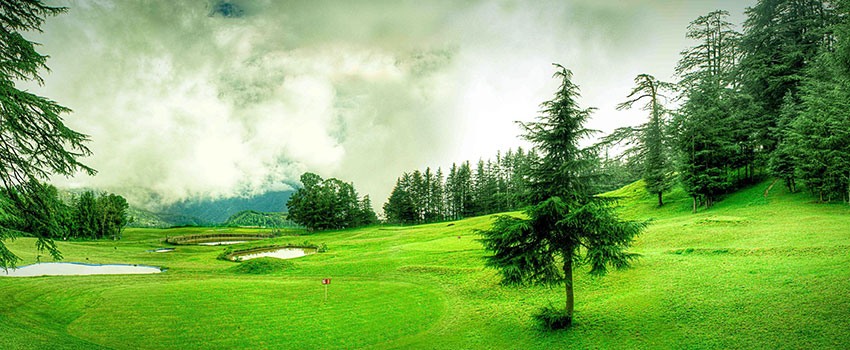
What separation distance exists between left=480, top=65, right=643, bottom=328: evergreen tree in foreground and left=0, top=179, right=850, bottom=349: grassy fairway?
2469mm

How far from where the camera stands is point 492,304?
47.8ft

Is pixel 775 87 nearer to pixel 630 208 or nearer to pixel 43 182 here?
pixel 630 208

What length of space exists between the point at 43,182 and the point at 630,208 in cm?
4719

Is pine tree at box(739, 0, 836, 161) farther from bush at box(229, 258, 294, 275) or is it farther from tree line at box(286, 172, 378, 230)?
tree line at box(286, 172, 378, 230)

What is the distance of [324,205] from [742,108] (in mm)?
73039

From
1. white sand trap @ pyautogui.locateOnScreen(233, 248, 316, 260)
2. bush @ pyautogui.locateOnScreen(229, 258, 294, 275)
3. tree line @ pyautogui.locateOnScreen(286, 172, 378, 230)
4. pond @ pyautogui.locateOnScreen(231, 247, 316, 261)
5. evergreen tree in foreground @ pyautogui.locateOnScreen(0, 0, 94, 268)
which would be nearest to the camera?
evergreen tree in foreground @ pyautogui.locateOnScreen(0, 0, 94, 268)

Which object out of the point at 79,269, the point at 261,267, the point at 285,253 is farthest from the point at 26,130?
the point at 285,253

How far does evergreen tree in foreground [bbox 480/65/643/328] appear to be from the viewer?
9.77m

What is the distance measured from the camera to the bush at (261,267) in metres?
23.0

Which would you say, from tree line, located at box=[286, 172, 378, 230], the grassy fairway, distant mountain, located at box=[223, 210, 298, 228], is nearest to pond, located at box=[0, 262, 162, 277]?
the grassy fairway

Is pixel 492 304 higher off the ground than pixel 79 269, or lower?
lower

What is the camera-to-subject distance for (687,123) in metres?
29.6

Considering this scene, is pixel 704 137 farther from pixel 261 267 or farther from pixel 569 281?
pixel 261 267

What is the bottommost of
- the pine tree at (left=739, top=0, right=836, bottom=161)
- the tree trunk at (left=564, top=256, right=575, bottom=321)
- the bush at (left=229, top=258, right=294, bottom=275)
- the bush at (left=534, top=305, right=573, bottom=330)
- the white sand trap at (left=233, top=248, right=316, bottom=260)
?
the white sand trap at (left=233, top=248, right=316, bottom=260)
